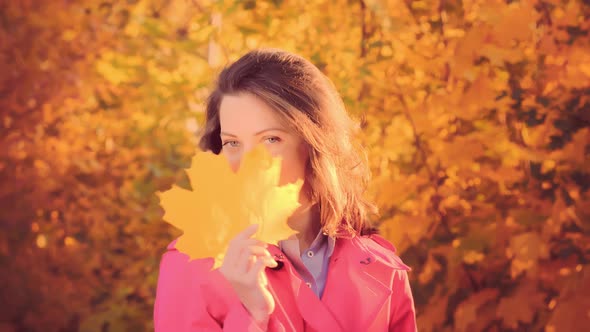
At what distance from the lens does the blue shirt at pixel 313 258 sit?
6.52ft

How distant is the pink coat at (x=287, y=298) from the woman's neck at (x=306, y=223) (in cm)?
9

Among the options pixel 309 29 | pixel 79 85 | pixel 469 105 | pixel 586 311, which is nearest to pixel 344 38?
Answer: pixel 309 29

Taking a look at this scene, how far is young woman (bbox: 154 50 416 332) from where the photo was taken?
6.00 feet

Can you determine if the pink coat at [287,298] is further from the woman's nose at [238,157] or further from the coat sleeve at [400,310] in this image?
the woman's nose at [238,157]

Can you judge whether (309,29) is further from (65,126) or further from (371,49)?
(65,126)

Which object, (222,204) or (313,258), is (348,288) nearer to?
(313,258)

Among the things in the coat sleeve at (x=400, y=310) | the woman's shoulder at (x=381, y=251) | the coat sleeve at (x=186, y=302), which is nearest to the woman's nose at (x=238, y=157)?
the coat sleeve at (x=186, y=302)

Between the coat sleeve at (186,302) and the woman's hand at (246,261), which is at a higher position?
the woman's hand at (246,261)

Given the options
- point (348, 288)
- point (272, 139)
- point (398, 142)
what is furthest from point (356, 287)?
point (398, 142)

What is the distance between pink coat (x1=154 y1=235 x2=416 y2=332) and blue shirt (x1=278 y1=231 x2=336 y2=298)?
34 mm

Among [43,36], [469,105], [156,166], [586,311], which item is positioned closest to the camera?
[586,311]

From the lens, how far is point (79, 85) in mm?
5027

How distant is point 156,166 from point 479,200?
1.98 metres

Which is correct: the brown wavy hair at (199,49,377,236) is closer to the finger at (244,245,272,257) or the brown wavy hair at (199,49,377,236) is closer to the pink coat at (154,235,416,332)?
the pink coat at (154,235,416,332)
